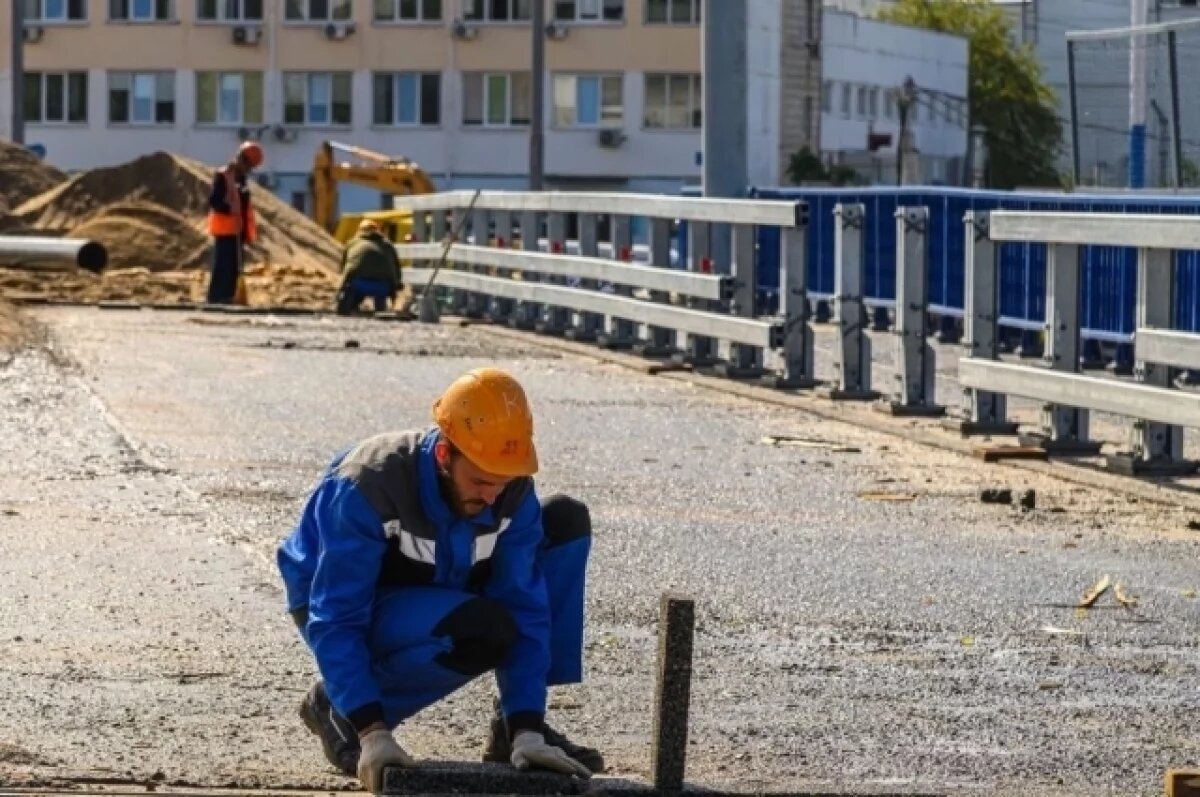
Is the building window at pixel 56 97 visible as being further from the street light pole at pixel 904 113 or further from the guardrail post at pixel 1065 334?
the guardrail post at pixel 1065 334

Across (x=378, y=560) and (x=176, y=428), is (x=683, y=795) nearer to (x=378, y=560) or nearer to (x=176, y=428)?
(x=378, y=560)

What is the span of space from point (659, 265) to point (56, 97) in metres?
73.6

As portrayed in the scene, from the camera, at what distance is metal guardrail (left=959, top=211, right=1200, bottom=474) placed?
1287 cm

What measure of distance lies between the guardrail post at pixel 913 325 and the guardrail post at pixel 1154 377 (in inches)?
122

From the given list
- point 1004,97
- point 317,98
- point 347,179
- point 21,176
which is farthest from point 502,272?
point 1004,97

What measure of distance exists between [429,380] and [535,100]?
148ft

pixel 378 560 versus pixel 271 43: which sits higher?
pixel 271 43

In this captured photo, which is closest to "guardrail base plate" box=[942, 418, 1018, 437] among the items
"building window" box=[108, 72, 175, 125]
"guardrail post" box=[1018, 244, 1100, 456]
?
"guardrail post" box=[1018, 244, 1100, 456]

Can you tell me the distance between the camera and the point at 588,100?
90.5 meters

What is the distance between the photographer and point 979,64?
10100 centimetres

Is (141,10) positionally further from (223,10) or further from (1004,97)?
(1004,97)

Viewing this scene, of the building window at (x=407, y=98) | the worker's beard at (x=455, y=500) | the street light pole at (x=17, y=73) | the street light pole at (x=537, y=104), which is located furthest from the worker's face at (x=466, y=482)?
the building window at (x=407, y=98)

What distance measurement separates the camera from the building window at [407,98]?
3548 inches

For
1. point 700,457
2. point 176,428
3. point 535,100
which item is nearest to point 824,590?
point 700,457
